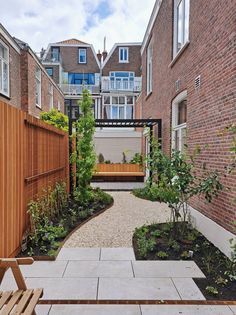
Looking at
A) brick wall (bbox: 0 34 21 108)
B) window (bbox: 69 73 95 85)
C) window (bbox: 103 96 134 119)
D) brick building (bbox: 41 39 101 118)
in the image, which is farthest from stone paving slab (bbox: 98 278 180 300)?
window (bbox: 69 73 95 85)

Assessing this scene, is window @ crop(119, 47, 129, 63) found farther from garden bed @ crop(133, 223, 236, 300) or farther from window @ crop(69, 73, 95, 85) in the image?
garden bed @ crop(133, 223, 236, 300)

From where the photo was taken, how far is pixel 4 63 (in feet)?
39.0

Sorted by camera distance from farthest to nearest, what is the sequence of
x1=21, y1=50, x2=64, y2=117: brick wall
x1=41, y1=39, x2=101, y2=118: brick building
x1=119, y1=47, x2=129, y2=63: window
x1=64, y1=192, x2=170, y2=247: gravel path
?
x1=41, y1=39, x2=101, y2=118: brick building, x1=119, y1=47, x2=129, y2=63: window, x1=21, y1=50, x2=64, y2=117: brick wall, x1=64, y1=192, x2=170, y2=247: gravel path

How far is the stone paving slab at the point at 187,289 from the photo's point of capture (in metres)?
3.43

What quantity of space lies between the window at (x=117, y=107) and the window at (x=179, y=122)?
1962 cm

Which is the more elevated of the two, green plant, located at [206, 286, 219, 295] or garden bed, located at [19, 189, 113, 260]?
garden bed, located at [19, 189, 113, 260]

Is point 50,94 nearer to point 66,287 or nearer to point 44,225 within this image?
point 44,225

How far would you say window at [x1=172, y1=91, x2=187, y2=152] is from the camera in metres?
8.29

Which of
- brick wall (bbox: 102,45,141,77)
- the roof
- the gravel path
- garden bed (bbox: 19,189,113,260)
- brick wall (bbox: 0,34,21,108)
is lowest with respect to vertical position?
the gravel path

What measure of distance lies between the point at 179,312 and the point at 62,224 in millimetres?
3641

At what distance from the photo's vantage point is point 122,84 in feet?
95.6

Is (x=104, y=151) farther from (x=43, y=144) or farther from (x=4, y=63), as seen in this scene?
(x=43, y=144)

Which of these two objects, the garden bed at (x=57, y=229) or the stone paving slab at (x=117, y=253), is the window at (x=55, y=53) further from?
the stone paving slab at (x=117, y=253)

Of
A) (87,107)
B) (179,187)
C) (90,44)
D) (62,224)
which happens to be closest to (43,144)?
(62,224)
